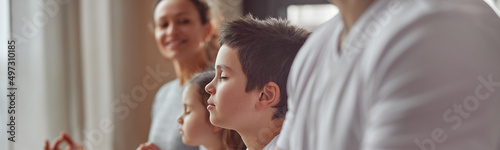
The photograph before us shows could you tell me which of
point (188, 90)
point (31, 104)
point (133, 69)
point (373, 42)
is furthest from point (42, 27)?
point (373, 42)

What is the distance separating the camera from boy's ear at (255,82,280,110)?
468mm

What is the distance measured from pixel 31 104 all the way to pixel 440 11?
107cm

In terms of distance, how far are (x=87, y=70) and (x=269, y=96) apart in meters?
0.98

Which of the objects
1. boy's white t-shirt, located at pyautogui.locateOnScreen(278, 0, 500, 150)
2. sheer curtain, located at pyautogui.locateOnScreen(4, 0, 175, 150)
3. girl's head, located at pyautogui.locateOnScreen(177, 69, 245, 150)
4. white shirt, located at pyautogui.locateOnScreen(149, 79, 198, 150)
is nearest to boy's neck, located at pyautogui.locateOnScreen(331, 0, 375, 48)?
boy's white t-shirt, located at pyautogui.locateOnScreen(278, 0, 500, 150)

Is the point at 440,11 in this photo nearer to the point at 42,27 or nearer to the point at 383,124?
the point at 383,124

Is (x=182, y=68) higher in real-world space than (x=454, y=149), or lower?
higher

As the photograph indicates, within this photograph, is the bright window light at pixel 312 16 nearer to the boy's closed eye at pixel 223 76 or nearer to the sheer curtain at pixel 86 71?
the boy's closed eye at pixel 223 76

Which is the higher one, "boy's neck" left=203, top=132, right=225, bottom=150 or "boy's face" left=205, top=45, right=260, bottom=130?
"boy's face" left=205, top=45, right=260, bottom=130

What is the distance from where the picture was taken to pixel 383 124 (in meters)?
0.29

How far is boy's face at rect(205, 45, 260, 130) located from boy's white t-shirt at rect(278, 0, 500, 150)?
5.6 inches

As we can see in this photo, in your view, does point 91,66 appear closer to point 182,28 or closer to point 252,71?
point 182,28

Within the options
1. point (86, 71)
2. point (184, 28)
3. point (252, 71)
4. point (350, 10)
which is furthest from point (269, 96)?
point (86, 71)

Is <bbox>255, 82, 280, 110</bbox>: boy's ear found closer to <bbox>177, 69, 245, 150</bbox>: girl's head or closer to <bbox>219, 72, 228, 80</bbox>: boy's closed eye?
<bbox>219, 72, 228, 80</bbox>: boy's closed eye

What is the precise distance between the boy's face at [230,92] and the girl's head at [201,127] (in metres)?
0.21
